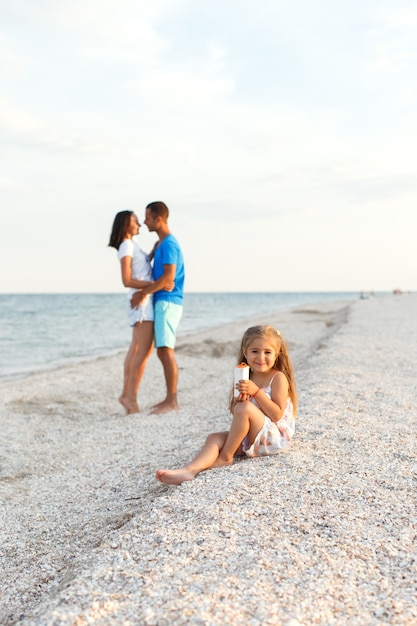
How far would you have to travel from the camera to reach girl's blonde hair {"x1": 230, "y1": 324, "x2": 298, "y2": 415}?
3881 mm

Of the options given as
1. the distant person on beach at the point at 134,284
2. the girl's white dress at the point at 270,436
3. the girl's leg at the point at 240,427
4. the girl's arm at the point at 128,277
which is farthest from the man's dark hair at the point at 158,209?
the girl's leg at the point at 240,427

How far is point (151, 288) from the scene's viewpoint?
6.12 meters

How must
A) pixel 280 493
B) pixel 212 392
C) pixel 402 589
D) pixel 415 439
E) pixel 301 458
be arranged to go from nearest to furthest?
pixel 402 589 < pixel 280 493 < pixel 301 458 < pixel 415 439 < pixel 212 392

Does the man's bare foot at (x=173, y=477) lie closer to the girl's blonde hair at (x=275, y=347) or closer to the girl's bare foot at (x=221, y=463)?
the girl's bare foot at (x=221, y=463)

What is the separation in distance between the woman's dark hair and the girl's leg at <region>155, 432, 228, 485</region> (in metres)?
2.98

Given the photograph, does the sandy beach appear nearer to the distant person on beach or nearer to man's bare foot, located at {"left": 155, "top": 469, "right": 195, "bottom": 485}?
man's bare foot, located at {"left": 155, "top": 469, "right": 195, "bottom": 485}

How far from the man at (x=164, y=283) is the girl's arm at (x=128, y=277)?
0.20 feet

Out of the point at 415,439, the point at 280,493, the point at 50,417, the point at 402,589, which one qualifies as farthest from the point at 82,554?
the point at 50,417

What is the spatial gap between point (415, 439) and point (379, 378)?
2.66 m

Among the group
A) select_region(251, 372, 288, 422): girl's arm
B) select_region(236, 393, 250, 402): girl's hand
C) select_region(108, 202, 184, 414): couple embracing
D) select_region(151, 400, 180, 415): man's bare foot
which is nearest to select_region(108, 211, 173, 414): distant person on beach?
select_region(108, 202, 184, 414): couple embracing

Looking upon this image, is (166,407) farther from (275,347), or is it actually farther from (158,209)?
(275,347)

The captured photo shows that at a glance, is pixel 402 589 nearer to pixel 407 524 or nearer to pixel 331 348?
pixel 407 524

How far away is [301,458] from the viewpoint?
3.72m

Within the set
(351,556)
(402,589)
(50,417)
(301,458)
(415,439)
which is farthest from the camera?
(50,417)
